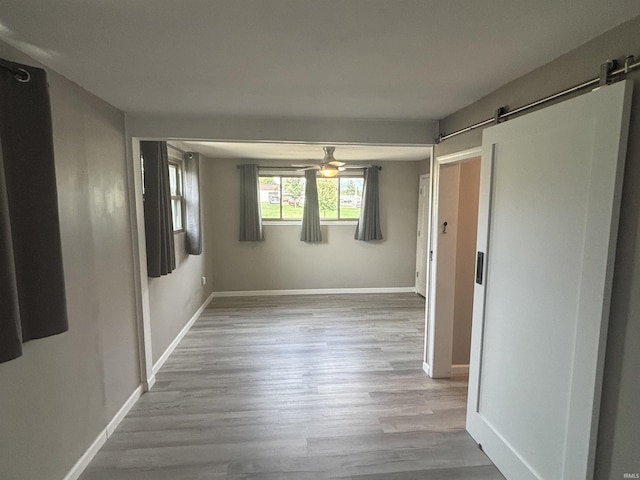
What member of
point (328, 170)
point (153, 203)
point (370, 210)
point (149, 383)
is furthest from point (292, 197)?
point (149, 383)

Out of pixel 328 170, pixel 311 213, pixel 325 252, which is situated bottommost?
pixel 325 252

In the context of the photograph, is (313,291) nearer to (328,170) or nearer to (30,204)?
(328,170)

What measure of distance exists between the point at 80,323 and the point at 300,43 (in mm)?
1945

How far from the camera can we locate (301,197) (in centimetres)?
571

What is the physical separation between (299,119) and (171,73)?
1105mm

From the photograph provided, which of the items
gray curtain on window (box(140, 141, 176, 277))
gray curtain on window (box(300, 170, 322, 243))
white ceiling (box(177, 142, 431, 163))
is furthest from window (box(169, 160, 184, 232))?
gray curtain on window (box(300, 170, 322, 243))

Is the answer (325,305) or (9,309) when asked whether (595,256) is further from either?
(325,305)

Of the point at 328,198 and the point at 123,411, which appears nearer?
the point at 123,411

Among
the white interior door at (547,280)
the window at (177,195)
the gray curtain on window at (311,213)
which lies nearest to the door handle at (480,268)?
the white interior door at (547,280)

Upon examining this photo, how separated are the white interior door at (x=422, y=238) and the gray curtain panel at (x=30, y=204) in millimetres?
4941

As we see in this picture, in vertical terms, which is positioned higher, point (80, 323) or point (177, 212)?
point (177, 212)

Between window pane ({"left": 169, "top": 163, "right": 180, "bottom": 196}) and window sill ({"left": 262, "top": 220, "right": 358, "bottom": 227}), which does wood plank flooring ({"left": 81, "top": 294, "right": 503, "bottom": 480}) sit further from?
window sill ({"left": 262, "top": 220, "right": 358, "bottom": 227})

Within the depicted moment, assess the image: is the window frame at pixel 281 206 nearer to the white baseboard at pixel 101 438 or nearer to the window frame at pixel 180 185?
the window frame at pixel 180 185

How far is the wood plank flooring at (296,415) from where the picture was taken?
6.46 ft
